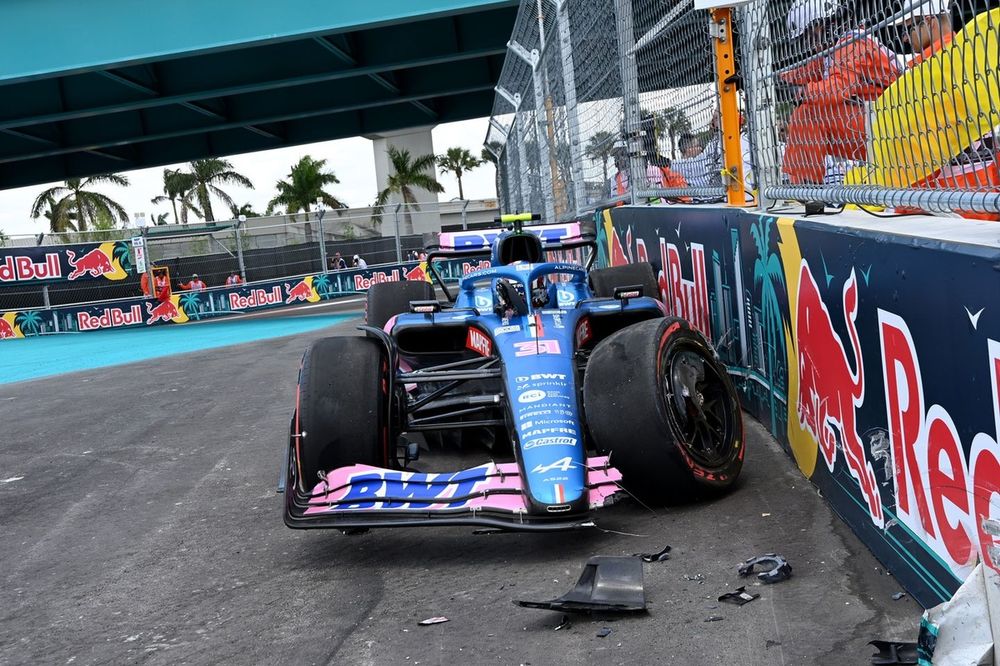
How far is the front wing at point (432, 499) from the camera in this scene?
4.02 meters

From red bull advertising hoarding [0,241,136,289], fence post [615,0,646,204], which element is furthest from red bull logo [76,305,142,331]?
fence post [615,0,646,204]

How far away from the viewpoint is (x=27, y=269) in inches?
985

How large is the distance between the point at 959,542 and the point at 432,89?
2003 cm

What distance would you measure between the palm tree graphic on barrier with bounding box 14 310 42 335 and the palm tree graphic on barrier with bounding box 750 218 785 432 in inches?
895

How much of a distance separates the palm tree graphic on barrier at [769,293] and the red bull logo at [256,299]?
73.7 feet

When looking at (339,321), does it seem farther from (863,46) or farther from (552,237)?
(863,46)

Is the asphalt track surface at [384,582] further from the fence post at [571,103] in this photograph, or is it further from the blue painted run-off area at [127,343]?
the blue painted run-off area at [127,343]

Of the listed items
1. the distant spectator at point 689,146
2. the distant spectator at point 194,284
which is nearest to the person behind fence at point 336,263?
the distant spectator at point 194,284

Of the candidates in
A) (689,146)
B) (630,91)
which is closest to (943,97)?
(689,146)

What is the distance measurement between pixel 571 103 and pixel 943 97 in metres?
7.18

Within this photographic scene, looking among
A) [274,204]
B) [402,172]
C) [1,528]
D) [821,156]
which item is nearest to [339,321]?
[1,528]

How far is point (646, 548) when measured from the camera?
13.1ft

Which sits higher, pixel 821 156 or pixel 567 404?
pixel 821 156

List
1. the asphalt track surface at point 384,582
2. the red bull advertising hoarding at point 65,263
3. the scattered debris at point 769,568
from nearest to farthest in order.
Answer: the asphalt track surface at point 384,582 → the scattered debris at point 769,568 → the red bull advertising hoarding at point 65,263
